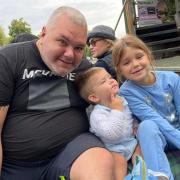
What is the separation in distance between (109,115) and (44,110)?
40cm

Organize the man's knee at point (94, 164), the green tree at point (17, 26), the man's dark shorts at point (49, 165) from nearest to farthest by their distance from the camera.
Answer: the man's knee at point (94, 164)
the man's dark shorts at point (49, 165)
the green tree at point (17, 26)

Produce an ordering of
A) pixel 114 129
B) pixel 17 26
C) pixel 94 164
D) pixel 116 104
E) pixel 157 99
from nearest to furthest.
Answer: pixel 94 164 → pixel 114 129 → pixel 116 104 → pixel 157 99 → pixel 17 26

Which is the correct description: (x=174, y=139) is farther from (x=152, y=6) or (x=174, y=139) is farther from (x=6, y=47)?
(x=152, y=6)

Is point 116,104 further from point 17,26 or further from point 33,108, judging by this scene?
point 17,26

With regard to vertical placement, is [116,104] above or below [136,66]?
below

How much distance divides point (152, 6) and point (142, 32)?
0.70 m

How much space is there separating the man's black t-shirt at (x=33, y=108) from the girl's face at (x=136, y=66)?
1.41ft

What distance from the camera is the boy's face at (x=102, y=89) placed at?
2400 millimetres

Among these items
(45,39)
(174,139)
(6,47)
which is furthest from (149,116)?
(6,47)

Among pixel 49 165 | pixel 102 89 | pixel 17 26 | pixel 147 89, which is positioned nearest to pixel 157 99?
pixel 147 89

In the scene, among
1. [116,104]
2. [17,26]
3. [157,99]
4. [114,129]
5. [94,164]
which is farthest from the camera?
[17,26]

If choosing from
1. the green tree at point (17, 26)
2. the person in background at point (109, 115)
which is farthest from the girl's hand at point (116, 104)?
the green tree at point (17, 26)

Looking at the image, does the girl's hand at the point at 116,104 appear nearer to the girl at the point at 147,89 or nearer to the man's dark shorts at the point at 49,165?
the girl at the point at 147,89

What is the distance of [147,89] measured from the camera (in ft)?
8.34
